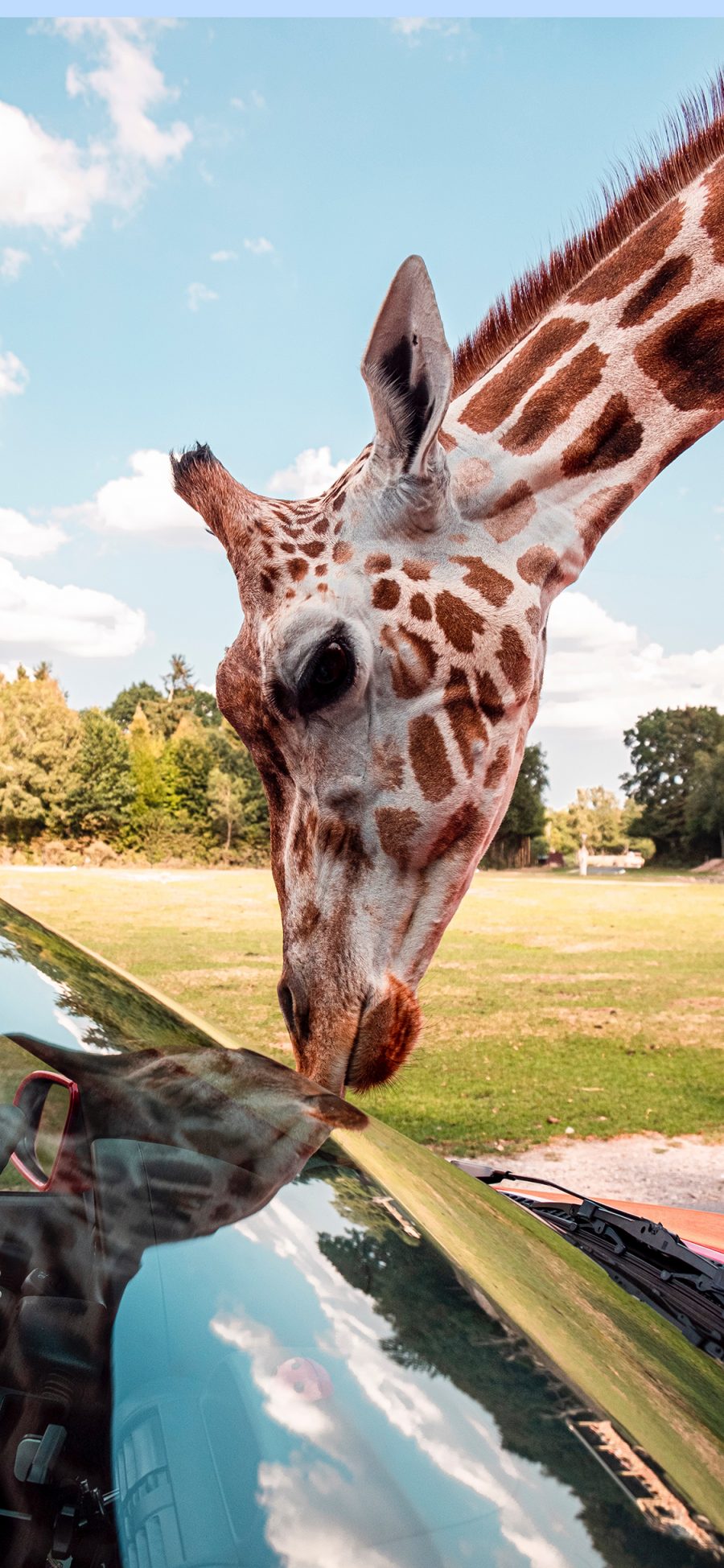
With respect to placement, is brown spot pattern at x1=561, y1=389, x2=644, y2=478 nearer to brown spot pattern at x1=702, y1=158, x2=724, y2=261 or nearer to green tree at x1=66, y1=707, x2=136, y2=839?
brown spot pattern at x1=702, y1=158, x2=724, y2=261

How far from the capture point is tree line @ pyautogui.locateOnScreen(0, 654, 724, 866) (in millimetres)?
34781

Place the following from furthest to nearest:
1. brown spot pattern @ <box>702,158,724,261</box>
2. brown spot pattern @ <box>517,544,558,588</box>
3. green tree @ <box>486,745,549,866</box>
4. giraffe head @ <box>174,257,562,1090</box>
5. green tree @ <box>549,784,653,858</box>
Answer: green tree @ <box>549,784,653,858</box>, green tree @ <box>486,745,549,866</box>, brown spot pattern @ <box>702,158,724,261</box>, brown spot pattern @ <box>517,544,558,588</box>, giraffe head @ <box>174,257,562,1090</box>

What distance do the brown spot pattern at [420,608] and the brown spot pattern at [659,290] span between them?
1068 millimetres

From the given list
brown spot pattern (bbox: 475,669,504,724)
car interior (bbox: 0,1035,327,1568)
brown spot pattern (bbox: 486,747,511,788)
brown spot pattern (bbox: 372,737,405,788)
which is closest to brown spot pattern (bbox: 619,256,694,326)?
brown spot pattern (bbox: 475,669,504,724)

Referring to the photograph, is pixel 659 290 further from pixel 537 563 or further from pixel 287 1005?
pixel 287 1005

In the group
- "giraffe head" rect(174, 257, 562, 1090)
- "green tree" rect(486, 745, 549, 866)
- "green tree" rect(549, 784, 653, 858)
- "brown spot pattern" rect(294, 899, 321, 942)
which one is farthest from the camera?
"green tree" rect(549, 784, 653, 858)

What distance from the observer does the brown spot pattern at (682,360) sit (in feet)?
9.25

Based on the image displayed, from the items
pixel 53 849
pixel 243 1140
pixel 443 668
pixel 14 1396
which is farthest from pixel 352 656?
pixel 53 849

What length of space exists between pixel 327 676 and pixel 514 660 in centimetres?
52

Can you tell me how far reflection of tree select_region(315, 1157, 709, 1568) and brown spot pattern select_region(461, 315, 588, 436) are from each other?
226cm

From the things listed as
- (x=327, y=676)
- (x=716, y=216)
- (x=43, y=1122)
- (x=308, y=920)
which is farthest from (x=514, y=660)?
(x=43, y=1122)

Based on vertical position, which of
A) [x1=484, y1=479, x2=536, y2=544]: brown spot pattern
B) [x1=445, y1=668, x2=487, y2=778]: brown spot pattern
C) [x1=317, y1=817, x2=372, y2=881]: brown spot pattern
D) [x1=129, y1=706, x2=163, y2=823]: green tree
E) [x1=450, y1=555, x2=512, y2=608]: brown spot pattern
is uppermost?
[x1=129, y1=706, x2=163, y2=823]: green tree

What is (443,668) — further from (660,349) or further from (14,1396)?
(14,1396)

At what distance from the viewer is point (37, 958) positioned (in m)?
1.61
